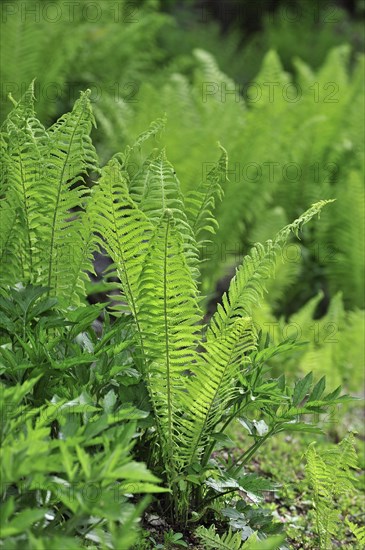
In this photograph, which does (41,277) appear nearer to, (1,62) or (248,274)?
(248,274)

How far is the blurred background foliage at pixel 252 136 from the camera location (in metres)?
4.65

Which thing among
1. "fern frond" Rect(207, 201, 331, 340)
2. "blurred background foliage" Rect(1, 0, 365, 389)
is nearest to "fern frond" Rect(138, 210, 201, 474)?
"fern frond" Rect(207, 201, 331, 340)

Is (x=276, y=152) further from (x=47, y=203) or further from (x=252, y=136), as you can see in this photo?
(x=47, y=203)

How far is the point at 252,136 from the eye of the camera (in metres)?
4.93

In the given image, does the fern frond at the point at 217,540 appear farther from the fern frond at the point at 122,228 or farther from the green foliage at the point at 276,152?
the green foliage at the point at 276,152

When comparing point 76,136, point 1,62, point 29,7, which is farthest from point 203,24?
point 76,136

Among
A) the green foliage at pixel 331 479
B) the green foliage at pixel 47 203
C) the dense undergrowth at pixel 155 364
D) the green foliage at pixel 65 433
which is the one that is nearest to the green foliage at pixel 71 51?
the dense undergrowth at pixel 155 364

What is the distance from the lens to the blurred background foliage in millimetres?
4648

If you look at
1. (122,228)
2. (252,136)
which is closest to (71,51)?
(252,136)

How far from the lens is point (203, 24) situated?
9461 millimetres

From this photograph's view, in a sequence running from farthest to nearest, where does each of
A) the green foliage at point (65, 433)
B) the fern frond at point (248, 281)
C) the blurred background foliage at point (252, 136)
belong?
the blurred background foliage at point (252, 136) < the fern frond at point (248, 281) < the green foliage at point (65, 433)

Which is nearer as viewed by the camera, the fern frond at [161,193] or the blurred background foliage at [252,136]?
the fern frond at [161,193]

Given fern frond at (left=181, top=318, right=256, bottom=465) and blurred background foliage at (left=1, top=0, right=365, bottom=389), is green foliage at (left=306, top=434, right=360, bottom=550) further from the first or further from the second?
blurred background foliage at (left=1, top=0, right=365, bottom=389)

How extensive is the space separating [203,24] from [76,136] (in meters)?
7.44
